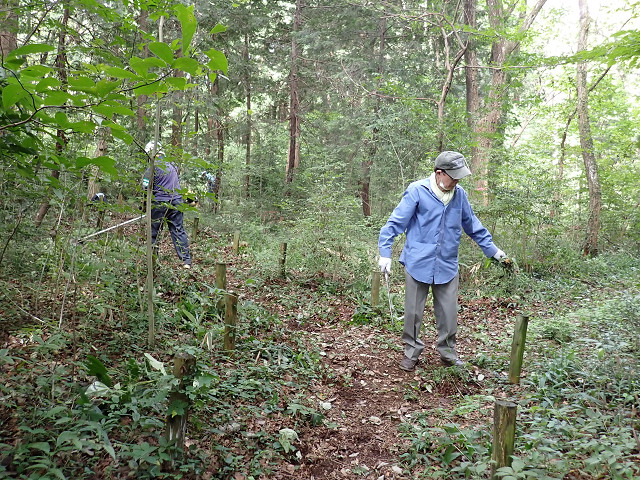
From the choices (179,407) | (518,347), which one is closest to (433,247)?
(518,347)

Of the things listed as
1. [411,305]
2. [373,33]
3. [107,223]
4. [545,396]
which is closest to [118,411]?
[411,305]

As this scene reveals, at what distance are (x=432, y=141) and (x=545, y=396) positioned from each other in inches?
233

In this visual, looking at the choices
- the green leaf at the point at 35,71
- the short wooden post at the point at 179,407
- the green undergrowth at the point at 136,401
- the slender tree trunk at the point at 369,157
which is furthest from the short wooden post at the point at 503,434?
the slender tree trunk at the point at 369,157

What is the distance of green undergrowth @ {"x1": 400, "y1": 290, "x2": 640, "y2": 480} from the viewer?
2441 mm

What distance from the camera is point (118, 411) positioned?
2.77m

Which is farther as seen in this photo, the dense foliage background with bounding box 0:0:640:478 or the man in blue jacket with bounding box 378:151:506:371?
the man in blue jacket with bounding box 378:151:506:371

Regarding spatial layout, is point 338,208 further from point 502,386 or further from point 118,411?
point 118,411

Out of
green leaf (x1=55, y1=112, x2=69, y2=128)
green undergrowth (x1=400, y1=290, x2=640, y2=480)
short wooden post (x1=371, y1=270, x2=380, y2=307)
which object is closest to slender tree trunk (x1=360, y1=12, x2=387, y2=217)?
short wooden post (x1=371, y1=270, x2=380, y2=307)

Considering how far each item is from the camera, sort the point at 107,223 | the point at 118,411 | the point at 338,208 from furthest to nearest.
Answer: the point at 338,208
the point at 107,223
the point at 118,411

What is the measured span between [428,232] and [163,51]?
11.9 feet

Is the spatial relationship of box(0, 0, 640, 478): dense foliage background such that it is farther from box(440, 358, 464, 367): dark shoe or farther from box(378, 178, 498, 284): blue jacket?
box(378, 178, 498, 284): blue jacket

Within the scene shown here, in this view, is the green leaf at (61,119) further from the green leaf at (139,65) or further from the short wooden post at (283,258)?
the short wooden post at (283,258)

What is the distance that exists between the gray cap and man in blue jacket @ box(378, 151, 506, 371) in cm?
4

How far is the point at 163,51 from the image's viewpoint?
5.08 feet
